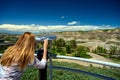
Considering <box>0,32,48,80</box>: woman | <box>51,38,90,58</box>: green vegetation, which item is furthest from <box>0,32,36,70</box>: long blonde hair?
<box>51,38,90,58</box>: green vegetation

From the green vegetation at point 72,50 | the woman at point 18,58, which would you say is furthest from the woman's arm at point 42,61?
the green vegetation at point 72,50

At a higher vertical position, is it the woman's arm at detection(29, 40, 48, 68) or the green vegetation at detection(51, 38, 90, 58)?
the woman's arm at detection(29, 40, 48, 68)

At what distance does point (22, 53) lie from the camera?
1.14 meters

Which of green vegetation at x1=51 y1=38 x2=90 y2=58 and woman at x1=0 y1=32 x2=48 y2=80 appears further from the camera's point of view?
green vegetation at x1=51 y1=38 x2=90 y2=58

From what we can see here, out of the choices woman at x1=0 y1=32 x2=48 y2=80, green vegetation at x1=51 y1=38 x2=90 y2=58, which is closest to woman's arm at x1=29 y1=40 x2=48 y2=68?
woman at x1=0 y1=32 x2=48 y2=80

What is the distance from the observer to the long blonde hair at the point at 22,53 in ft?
3.76

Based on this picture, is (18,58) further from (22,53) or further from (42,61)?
(42,61)

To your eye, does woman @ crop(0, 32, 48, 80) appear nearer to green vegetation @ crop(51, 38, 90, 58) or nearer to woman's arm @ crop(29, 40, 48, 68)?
woman's arm @ crop(29, 40, 48, 68)

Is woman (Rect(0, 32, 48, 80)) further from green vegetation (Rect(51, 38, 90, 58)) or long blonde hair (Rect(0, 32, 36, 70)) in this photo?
green vegetation (Rect(51, 38, 90, 58))

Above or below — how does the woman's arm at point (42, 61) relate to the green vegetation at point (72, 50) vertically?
above

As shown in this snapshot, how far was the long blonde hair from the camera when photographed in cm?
115

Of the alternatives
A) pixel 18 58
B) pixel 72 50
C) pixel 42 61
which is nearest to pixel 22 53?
pixel 18 58

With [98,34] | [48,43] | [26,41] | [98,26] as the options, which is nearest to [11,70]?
[26,41]

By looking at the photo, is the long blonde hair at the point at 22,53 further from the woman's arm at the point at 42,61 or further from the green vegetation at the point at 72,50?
the green vegetation at the point at 72,50
